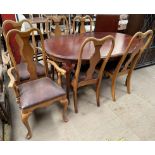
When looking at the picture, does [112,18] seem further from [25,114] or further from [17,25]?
[25,114]

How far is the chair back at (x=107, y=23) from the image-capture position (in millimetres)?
3178

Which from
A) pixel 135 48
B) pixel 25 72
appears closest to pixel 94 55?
pixel 135 48

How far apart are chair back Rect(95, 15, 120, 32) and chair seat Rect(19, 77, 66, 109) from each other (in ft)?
6.92

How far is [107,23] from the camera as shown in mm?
3254

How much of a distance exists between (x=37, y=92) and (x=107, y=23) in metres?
A: 2.42

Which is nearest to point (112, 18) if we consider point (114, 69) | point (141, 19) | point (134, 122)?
point (141, 19)

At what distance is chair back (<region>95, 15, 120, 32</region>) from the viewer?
10.4 ft

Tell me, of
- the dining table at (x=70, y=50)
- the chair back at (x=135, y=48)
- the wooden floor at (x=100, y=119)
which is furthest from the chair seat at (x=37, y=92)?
the chair back at (x=135, y=48)

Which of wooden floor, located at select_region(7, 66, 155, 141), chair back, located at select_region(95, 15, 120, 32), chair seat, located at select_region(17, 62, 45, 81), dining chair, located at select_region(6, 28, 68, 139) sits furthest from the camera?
chair back, located at select_region(95, 15, 120, 32)

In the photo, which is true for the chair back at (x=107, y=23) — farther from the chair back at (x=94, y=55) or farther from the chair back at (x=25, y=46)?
the chair back at (x=25, y=46)

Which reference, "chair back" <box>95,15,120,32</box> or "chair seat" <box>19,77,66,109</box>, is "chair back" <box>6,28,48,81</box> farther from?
"chair back" <box>95,15,120,32</box>

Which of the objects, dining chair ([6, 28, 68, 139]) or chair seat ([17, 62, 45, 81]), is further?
chair seat ([17, 62, 45, 81])

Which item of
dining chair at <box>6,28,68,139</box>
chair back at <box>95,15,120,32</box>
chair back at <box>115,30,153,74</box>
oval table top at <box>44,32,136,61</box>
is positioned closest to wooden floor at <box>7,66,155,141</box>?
dining chair at <box>6,28,68,139</box>

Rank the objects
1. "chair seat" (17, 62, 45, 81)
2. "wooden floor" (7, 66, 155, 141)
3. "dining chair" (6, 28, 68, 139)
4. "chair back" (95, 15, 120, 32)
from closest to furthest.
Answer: "dining chair" (6, 28, 68, 139) < "wooden floor" (7, 66, 155, 141) < "chair seat" (17, 62, 45, 81) < "chair back" (95, 15, 120, 32)
